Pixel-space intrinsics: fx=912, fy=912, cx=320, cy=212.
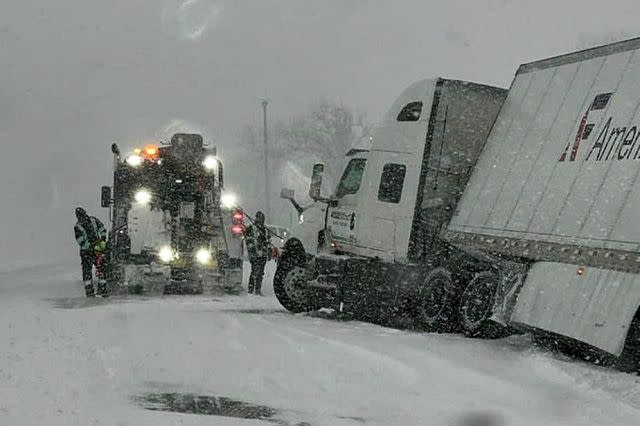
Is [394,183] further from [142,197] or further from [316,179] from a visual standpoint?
[142,197]

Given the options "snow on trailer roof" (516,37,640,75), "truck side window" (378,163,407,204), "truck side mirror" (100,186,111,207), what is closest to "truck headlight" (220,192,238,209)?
"truck side mirror" (100,186,111,207)

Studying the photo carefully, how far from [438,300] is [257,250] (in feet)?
21.3

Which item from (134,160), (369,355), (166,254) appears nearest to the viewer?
(369,355)

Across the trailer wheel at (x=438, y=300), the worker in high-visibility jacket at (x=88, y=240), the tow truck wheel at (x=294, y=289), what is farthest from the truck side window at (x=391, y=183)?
the worker in high-visibility jacket at (x=88, y=240)

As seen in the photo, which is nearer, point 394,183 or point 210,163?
point 394,183

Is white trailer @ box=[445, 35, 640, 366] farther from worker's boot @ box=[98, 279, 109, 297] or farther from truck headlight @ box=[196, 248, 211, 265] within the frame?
worker's boot @ box=[98, 279, 109, 297]

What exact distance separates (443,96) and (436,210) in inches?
61.5

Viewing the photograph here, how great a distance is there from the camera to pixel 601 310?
8828mm

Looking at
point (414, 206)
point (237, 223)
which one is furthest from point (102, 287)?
point (414, 206)

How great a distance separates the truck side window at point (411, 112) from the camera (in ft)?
41.7

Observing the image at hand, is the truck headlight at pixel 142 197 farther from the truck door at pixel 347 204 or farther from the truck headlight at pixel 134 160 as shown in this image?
the truck door at pixel 347 204

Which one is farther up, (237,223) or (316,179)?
(316,179)

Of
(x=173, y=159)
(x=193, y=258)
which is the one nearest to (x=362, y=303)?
(x=193, y=258)

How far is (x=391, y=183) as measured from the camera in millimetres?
13031
